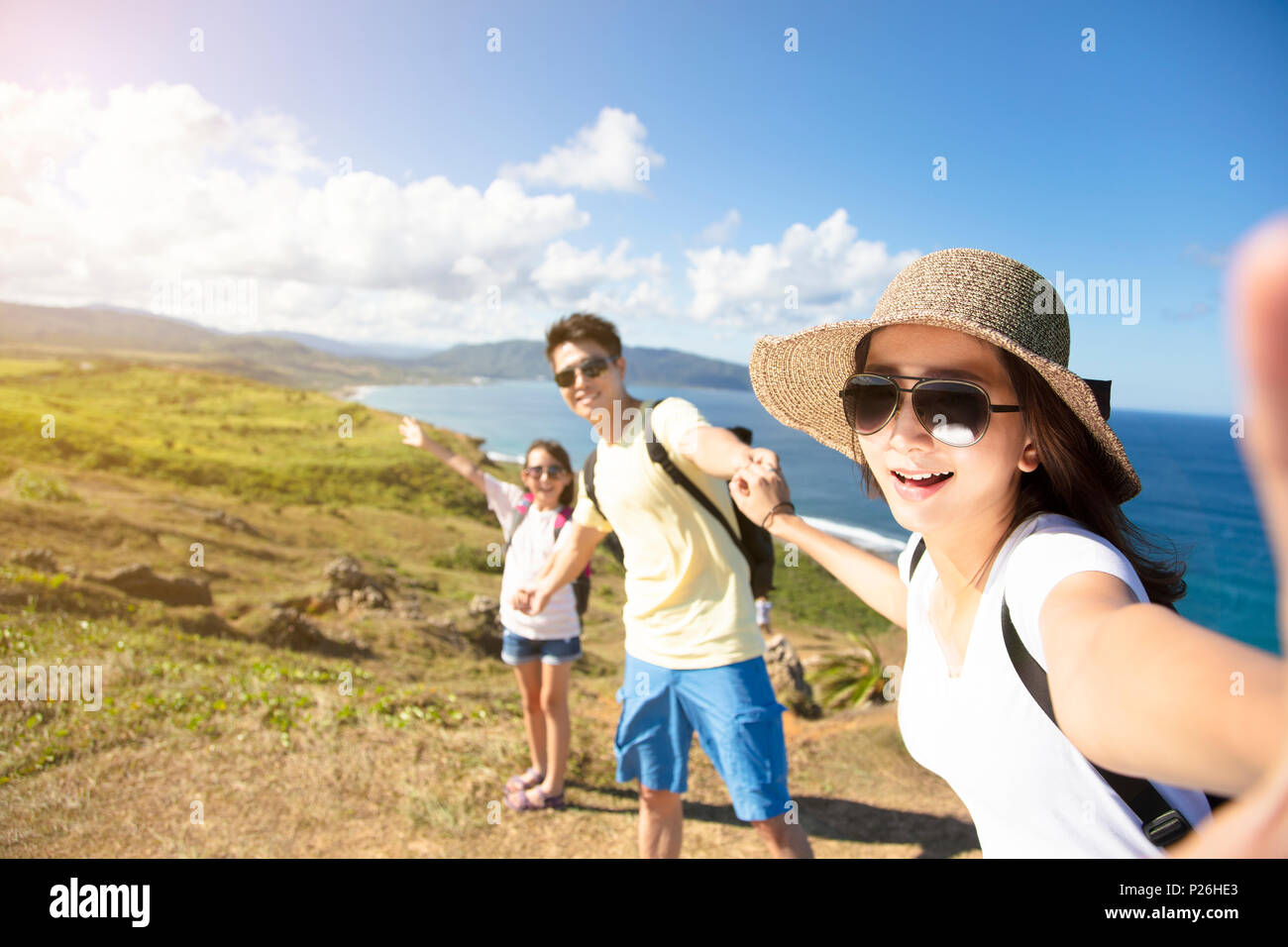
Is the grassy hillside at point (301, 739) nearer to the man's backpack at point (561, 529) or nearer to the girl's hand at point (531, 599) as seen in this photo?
the man's backpack at point (561, 529)

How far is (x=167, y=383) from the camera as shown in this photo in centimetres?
5181

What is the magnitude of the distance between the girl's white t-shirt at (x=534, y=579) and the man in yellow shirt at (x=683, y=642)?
1.22 meters

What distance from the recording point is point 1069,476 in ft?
4.95

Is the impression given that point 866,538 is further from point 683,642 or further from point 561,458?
point 683,642

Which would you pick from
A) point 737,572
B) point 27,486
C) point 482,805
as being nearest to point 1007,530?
point 737,572

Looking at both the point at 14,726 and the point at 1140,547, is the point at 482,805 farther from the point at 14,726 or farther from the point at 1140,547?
the point at 1140,547

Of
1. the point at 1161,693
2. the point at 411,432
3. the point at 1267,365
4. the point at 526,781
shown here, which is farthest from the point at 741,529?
the point at 411,432

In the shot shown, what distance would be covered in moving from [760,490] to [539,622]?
238 centimetres

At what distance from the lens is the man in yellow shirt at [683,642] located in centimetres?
308

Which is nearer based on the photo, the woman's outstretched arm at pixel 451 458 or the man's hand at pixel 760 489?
the man's hand at pixel 760 489

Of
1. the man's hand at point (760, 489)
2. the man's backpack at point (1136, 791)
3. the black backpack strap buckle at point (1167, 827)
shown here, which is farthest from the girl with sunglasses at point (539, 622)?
the black backpack strap buckle at point (1167, 827)

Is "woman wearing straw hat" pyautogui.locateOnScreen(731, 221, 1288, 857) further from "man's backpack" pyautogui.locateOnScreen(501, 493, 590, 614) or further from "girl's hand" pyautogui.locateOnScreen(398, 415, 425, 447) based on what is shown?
"girl's hand" pyautogui.locateOnScreen(398, 415, 425, 447)

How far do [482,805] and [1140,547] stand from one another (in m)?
4.52

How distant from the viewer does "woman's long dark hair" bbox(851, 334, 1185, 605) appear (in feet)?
4.98
